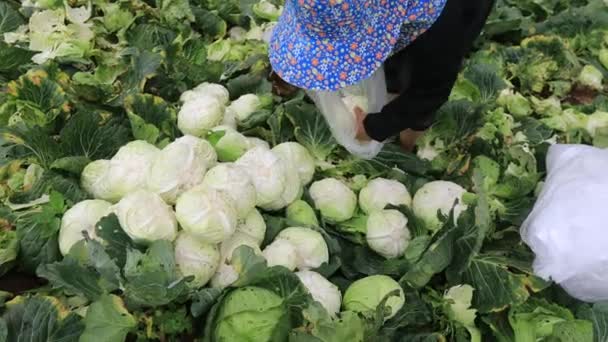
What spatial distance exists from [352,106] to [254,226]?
61cm

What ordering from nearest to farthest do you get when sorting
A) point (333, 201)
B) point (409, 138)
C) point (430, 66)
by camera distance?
point (430, 66)
point (333, 201)
point (409, 138)

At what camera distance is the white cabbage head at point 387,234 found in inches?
69.0

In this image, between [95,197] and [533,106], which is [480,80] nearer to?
[533,106]

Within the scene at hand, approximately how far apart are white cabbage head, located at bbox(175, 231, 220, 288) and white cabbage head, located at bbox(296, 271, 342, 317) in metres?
0.24

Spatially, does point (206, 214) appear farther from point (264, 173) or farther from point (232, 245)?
point (264, 173)

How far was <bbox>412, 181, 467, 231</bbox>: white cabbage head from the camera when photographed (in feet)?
6.03

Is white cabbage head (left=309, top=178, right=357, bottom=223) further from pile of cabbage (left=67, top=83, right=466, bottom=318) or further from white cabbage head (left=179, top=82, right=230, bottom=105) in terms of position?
white cabbage head (left=179, top=82, right=230, bottom=105)

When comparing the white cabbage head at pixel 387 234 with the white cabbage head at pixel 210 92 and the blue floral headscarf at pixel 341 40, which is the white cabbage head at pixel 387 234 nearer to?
the blue floral headscarf at pixel 341 40

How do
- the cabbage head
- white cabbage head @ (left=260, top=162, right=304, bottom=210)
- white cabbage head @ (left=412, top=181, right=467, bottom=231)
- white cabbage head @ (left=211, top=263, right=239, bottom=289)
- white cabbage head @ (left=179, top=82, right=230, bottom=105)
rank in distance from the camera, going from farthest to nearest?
1. white cabbage head @ (left=179, top=82, right=230, bottom=105)
2. white cabbage head @ (left=412, top=181, right=467, bottom=231)
3. white cabbage head @ (left=260, top=162, right=304, bottom=210)
4. white cabbage head @ (left=211, top=263, right=239, bottom=289)
5. the cabbage head

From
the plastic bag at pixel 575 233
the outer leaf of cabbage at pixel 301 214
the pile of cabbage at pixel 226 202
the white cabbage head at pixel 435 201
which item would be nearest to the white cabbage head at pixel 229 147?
the pile of cabbage at pixel 226 202

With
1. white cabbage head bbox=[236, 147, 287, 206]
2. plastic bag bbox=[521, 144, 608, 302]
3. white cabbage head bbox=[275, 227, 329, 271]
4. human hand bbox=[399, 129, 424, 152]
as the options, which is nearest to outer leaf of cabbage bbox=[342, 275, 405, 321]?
white cabbage head bbox=[275, 227, 329, 271]

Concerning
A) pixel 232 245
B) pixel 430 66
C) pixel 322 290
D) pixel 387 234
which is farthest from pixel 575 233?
pixel 232 245

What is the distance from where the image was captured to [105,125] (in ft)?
6.07

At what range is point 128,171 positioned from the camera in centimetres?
157
